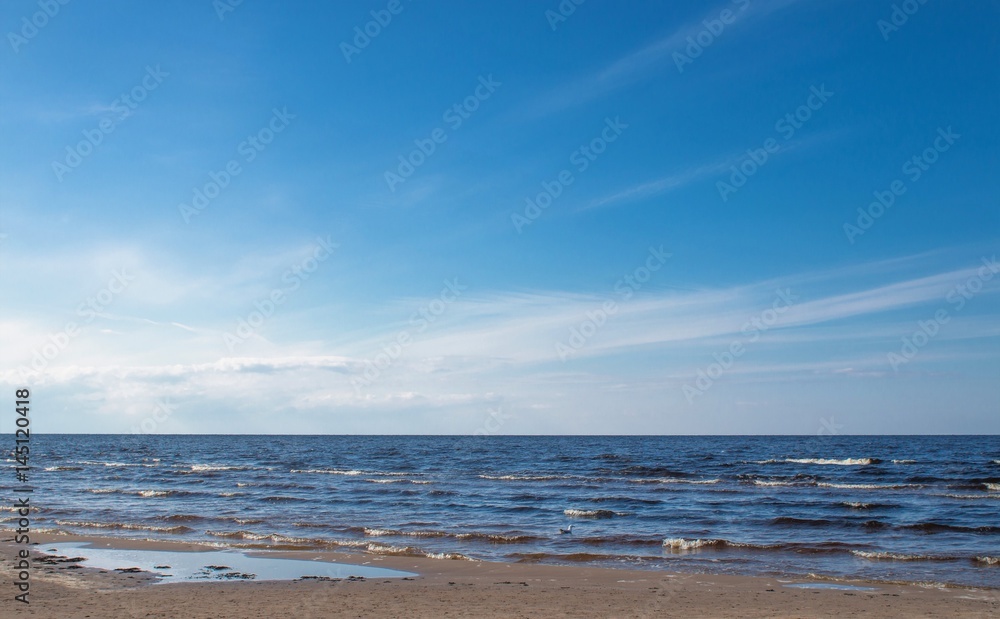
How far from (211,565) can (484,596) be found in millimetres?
7591

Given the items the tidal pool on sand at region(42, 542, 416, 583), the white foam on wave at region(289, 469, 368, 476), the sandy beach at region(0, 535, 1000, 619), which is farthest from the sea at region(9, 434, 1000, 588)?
the tidal pool on sand at region(42, 542, 416, 583)

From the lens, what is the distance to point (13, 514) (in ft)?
86.6

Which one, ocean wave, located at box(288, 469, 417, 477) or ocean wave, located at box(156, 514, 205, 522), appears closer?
ocean wave, located at box(156, 514, 205, 522)

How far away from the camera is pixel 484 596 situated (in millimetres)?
13523

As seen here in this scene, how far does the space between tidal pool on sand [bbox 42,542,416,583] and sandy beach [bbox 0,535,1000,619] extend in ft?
2.36

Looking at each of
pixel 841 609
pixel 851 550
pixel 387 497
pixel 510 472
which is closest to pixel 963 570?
pixel 851 550

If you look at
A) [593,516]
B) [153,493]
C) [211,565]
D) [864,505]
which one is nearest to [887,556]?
[593,516]

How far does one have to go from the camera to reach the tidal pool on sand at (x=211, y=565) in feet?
51.5

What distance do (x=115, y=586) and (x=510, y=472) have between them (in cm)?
3731

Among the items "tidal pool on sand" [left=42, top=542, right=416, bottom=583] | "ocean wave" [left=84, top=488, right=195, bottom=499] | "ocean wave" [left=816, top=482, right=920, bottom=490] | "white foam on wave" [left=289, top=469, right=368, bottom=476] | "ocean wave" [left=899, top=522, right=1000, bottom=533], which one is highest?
"tidal pool on sand" [left=42, top=542, right=416, bottom=583]

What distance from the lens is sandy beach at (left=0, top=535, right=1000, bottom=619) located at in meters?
12.0

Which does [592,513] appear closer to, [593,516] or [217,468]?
[593,516]

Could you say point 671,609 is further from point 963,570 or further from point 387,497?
point 387,497

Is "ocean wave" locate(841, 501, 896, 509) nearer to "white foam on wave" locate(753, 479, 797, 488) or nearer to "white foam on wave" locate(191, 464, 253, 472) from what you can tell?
"white foam on wave" locate(753, 479, 797, 488)
